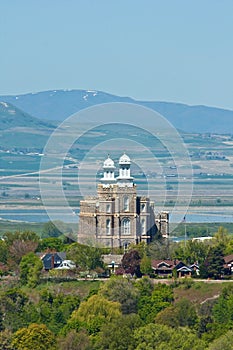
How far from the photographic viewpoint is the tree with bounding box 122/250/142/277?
79.8 m

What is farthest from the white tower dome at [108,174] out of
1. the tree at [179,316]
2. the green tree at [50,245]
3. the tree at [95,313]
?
the tree at [179,316]

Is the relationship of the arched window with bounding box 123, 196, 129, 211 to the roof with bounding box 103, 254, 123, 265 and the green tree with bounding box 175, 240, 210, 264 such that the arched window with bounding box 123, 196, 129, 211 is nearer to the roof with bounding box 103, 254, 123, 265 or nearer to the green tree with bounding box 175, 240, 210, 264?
the roof with bounding box 103, 254, 123, 265

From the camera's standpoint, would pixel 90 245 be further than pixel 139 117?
No

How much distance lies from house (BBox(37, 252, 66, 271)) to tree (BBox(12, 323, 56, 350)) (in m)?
15.9

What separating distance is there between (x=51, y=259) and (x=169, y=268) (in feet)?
18.9

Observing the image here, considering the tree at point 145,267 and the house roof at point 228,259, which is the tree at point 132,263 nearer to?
the tree at point 145,267

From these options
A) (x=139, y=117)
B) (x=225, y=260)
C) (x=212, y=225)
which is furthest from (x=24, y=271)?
(x=212, y=225)

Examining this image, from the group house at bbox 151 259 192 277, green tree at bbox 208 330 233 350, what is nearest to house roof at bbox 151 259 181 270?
house at bbox 151 259 192 277

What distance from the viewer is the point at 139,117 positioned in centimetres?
10631

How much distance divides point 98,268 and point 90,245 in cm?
430

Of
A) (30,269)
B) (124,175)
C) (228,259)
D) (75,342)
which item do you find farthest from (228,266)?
(75,342)

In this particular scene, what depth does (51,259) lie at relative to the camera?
271ft

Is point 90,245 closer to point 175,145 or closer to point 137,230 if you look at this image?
point 137,230

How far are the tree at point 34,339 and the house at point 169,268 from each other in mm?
14755
